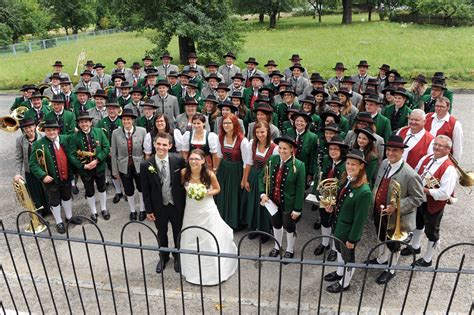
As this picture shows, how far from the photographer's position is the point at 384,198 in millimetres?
5199

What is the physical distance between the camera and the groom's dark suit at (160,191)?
5352 mm

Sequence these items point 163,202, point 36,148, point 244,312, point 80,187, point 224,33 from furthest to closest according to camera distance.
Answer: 1. point 224,33
2. point 80,187
3. point 36,148
4. point 163,202
5. point 244,312

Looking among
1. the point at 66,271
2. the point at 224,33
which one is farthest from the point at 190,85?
the point at 224,33

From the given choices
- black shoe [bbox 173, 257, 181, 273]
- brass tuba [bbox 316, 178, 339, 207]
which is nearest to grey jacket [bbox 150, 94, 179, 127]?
black shoe [bbox 173, 257, 181, 273]

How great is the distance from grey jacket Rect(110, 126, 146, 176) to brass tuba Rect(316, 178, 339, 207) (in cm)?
360

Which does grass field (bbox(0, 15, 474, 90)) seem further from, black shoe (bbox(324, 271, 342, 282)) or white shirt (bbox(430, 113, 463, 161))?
black shoe (bbox(324, 271, 342, 282))

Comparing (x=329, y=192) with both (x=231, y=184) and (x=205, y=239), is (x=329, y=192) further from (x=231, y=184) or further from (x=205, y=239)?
(x=231, y=184)

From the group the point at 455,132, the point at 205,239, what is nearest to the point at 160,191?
the point at 205,239

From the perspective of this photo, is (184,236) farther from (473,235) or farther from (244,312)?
(473,235)

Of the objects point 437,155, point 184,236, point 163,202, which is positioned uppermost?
point 437,155

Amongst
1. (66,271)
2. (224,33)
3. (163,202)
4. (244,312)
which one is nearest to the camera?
(244,312)

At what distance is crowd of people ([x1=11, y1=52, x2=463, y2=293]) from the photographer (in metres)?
5.12

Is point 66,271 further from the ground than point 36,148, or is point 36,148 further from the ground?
point 36,148

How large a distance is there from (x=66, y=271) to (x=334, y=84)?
813 cm
